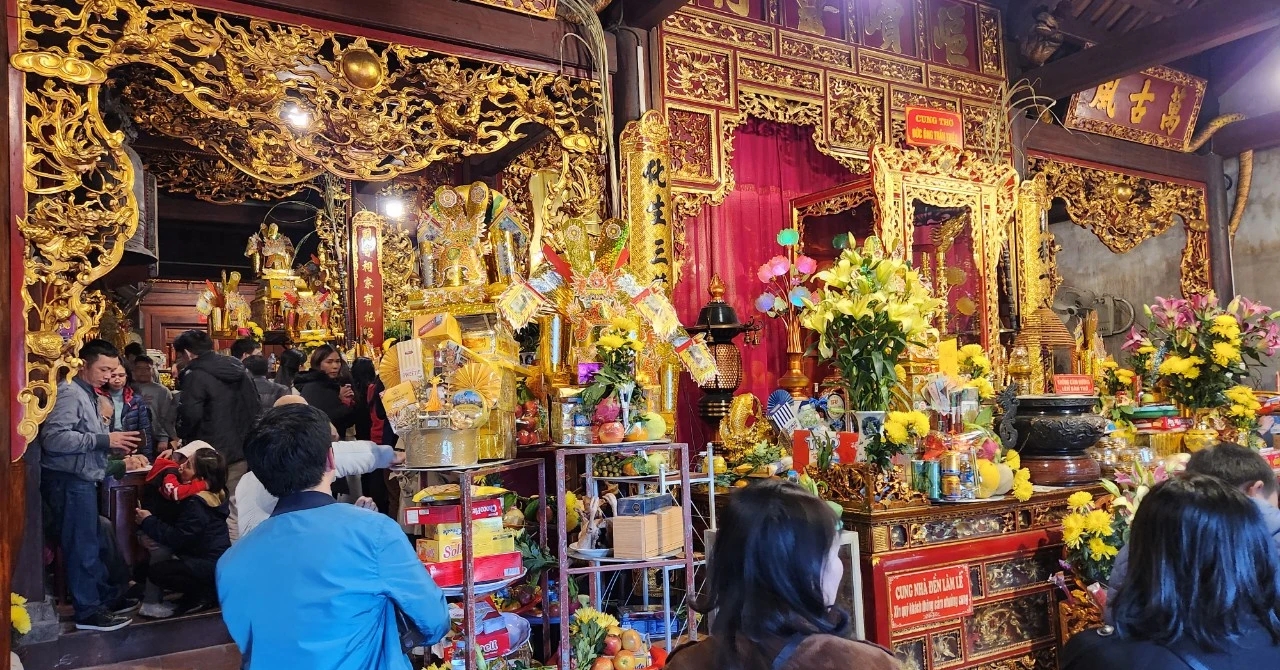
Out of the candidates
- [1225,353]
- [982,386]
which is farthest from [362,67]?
[1225,353]

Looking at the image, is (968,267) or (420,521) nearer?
(420,521)

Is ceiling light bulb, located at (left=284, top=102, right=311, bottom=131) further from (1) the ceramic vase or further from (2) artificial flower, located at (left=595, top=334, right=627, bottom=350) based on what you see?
(1) the ceramic vase

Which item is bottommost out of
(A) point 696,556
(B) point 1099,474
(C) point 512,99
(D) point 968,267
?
(A) point 696,556

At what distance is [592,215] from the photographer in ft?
12.4

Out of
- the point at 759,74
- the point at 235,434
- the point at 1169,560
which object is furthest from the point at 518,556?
the point at 759,74

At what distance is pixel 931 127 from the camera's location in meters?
5.03

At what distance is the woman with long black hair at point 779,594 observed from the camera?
1.11 m

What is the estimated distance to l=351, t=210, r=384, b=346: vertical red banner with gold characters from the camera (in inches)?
248

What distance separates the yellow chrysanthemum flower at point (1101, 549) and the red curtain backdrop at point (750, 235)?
2090mm

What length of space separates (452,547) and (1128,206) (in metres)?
5.97

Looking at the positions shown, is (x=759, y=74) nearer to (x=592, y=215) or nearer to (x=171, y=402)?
(x=592, y=215)

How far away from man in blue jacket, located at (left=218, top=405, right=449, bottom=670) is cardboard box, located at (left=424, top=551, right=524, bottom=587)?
93 cm

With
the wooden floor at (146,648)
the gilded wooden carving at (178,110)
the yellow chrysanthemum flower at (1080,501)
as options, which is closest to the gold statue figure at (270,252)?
the gilded wooden carving at (178,110)

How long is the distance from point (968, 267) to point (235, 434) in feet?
13.5
